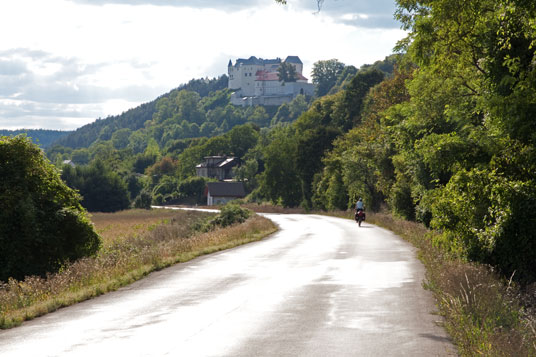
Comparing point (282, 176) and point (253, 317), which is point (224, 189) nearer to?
point (282, 176)

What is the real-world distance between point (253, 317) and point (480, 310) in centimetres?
A: 394

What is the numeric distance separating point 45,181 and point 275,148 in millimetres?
74689

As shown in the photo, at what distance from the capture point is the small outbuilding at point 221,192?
134m

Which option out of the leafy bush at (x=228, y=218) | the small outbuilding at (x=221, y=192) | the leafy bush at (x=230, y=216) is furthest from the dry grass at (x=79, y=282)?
the small outbuilding at (x=221, y=192)

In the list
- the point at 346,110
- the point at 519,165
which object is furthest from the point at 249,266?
the point at 346,110

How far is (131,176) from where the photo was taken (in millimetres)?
165500

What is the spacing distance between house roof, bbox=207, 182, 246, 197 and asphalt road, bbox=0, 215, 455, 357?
114379 mm

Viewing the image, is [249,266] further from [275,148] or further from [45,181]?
[275,148]

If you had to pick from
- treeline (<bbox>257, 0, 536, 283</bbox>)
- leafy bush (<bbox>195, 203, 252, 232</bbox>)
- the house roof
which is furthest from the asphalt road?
the house roof

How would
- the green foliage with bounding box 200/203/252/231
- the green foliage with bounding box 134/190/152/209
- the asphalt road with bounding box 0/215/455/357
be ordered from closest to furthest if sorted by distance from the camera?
the asphalt road with bounding box 0/215/455/357 → the green foliage with bounding box 200/203/252/231 → the green foliage with bounding box 134/190/152/209

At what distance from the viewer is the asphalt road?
349 inches

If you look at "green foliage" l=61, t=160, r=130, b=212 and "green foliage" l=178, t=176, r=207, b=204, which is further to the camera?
"green foliage" l=178, t=176, r=207, b=204

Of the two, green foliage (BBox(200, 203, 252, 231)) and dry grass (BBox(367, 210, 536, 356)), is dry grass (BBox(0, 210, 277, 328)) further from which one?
green foliage (BBox(200, 203, 252, 231))

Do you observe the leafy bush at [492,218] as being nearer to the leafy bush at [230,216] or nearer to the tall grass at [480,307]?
the tall grass at [480,307]
